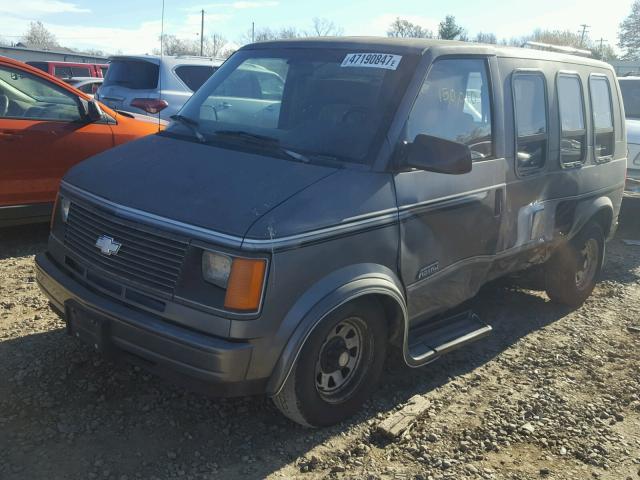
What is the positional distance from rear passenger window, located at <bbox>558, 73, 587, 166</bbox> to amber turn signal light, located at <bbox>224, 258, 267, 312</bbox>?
2.94 metres

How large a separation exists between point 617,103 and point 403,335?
11.4 feet

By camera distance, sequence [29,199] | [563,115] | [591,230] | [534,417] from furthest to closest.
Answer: [29,199] < [591,230] < [563,115] < [534,417]

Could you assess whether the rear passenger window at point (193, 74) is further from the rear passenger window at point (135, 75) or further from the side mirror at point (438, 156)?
the side mirror at point (438, 156)

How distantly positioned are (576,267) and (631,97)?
23.6 feet

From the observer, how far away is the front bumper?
9.13ft

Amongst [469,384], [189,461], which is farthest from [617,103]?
[189,461]

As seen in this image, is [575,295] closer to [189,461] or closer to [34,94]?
[189,461]

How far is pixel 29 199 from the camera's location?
5.87 m

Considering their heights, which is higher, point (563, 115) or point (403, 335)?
point (563, 115)

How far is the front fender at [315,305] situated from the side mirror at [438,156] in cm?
63

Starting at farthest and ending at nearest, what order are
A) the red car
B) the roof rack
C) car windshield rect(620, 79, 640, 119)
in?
the red car
car windshield rect(620, 79, 640, 119)
the roof rack

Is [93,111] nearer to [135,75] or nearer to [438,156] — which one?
[135,75]

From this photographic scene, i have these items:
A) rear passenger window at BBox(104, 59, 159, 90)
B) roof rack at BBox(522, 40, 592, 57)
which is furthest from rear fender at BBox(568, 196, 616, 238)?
rear passenger window at BBox(104, 59, 159, 90)

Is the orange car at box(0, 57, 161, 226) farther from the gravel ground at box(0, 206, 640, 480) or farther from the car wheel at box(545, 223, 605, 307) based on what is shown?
the car wheel at box(545, 223, 605, 307)
